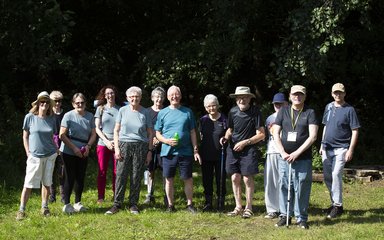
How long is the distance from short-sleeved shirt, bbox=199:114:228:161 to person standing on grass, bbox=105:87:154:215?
0.83 metres

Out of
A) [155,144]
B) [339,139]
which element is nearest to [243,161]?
[339,139]

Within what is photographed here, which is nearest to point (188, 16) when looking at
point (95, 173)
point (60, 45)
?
point (60, 45)

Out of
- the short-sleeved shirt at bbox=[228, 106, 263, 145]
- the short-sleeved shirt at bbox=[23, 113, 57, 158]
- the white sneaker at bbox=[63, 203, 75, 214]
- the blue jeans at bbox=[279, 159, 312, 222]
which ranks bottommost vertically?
the white sneaker at bbox=[63, 203, 75, 214]

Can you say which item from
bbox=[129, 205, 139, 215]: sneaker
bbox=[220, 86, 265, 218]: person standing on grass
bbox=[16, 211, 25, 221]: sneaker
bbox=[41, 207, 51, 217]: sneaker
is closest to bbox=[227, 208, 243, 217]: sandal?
bbox=[220, 86, 265, 218]: person standing on grass

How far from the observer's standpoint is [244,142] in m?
7.97

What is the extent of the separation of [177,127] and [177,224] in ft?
4.78

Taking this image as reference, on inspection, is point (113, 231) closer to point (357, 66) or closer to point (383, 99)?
point (357, 66)

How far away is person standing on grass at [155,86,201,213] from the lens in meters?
8.24

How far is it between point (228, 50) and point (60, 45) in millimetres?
4161

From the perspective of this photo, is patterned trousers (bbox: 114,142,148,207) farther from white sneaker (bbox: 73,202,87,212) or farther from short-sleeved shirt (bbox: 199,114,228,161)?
short-sleeved shirt (bbox: 199,114,228,161)

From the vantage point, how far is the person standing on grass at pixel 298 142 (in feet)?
23.8

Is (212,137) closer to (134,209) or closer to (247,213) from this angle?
(247,213)

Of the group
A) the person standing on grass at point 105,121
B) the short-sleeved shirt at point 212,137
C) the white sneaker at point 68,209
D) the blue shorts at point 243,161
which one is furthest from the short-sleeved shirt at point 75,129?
the blue shorts at point 243,161

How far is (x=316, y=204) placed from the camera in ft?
30.2
